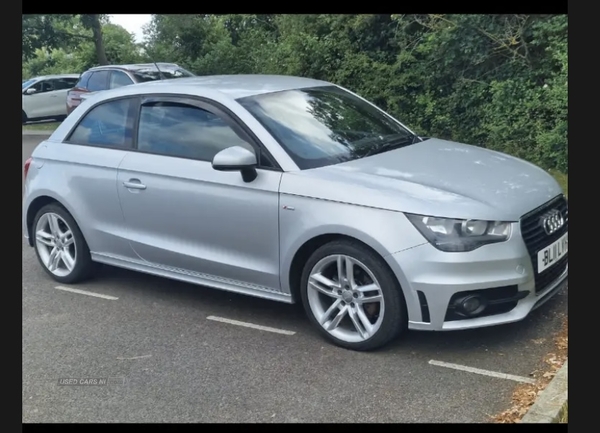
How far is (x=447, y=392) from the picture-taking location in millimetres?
4219

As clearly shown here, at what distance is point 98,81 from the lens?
17344 millimetres

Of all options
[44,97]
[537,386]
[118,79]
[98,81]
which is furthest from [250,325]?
[44,97]

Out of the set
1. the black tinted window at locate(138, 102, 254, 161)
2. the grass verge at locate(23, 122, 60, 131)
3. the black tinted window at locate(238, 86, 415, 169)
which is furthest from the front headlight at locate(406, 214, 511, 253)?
the grass verge at locate(23, 122, 60, 131)

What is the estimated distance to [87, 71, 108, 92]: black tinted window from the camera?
677 inches

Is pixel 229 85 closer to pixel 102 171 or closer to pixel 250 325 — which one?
pixel 102 171

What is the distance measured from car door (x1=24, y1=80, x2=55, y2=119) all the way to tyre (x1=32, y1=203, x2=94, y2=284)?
1777 cm

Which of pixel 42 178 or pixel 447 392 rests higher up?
pixel 42 178

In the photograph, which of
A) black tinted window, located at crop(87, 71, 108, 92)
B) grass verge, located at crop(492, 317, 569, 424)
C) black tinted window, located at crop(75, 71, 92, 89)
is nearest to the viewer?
grass verge, located at crop(492, 317, 569, 424)

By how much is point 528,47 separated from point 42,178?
7484 mm

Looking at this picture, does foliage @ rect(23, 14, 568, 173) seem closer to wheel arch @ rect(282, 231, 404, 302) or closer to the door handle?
wheel arch @ rect(282, 231, 404, 302)

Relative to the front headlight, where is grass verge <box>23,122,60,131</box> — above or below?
above

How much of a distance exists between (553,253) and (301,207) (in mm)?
1635
